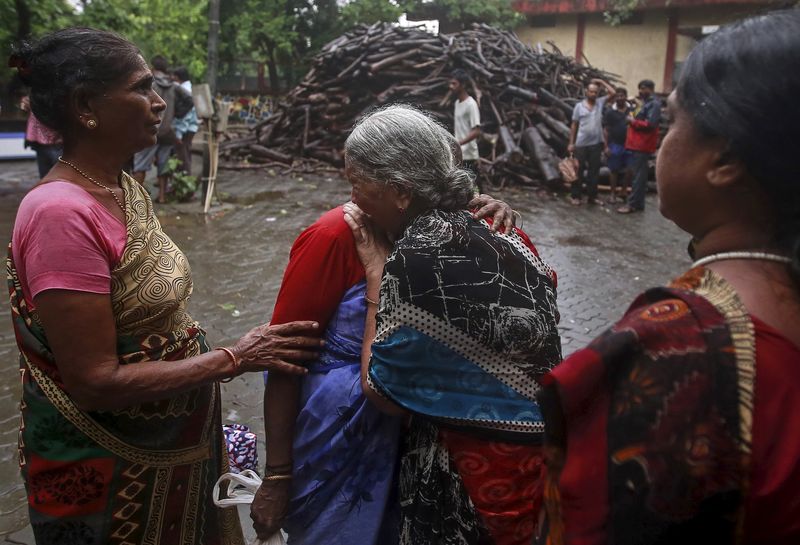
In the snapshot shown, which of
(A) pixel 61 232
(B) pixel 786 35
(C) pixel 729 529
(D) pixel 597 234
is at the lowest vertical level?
(D) pixel 597 234

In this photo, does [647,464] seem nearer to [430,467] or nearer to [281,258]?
[430,467]

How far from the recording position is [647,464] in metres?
0.93

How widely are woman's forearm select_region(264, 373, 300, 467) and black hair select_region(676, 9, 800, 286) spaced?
1.33m

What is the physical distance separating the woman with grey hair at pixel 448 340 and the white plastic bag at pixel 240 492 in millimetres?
429

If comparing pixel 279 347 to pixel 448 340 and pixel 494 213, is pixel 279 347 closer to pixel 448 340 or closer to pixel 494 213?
pixel 448 340

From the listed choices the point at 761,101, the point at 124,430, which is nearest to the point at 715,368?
the point at 761,101

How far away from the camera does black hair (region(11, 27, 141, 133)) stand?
5.59 feet

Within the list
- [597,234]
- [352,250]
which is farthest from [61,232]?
[597,234]

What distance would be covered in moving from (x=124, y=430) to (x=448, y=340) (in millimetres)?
965

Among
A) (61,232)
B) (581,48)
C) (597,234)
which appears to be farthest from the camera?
(581,48)

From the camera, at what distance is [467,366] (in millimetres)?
1648

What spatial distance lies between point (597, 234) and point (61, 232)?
28.0ft

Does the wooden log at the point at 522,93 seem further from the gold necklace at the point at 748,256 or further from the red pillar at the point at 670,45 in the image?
the gold necklace at the point at 748,256

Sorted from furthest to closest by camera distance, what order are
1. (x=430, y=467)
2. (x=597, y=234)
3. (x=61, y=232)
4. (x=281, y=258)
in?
(x=597, y=234)
(x=281, y=258)
(x=430, y=467)
(x=61, y=232)
